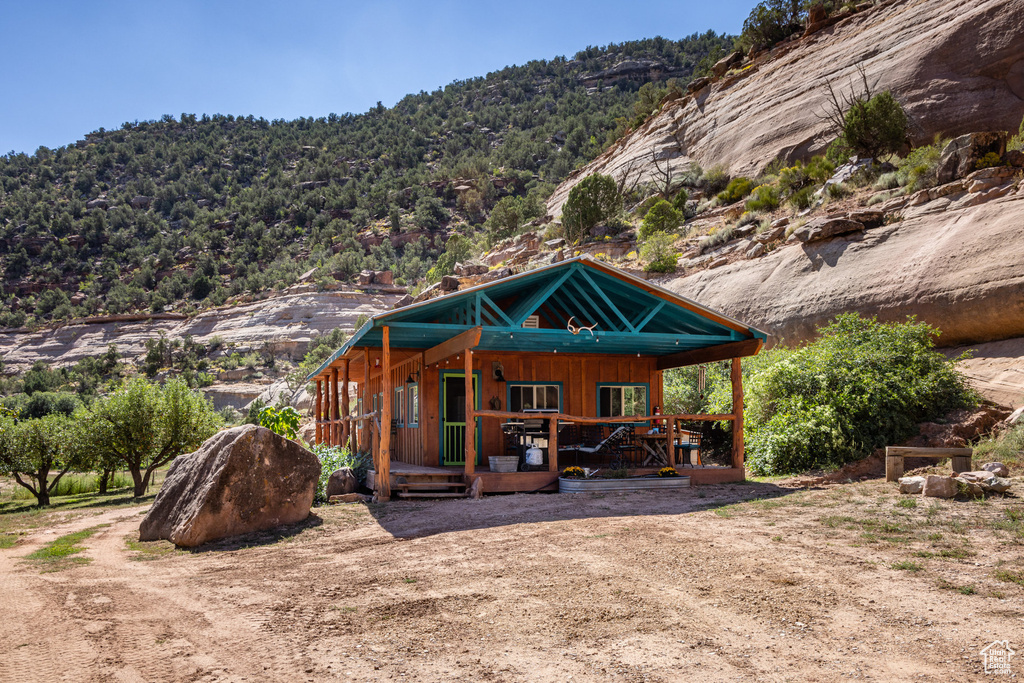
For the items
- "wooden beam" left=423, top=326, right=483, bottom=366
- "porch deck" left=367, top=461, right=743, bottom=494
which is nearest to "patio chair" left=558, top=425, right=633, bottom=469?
"porch deck" left=367, top=461, right=743, bottom=494

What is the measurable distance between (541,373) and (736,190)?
21255 mm

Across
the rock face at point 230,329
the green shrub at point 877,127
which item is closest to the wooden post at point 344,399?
the green shrub at point 877,127

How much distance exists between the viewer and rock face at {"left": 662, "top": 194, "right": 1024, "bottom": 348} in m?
14.4

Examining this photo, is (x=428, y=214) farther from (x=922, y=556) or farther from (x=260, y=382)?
(x=922, y=556)

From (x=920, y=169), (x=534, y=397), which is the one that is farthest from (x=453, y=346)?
(x=920, y=169)

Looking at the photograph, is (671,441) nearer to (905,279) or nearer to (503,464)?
(503,464)

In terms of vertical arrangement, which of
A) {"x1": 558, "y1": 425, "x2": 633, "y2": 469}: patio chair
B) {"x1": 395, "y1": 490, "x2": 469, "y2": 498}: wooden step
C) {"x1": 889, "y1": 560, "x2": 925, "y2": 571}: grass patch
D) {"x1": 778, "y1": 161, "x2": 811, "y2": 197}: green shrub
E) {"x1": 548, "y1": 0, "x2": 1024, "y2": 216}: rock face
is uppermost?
{"x1": 548, "y1": 0, "x2": 1024, "y2": 216}: rock face

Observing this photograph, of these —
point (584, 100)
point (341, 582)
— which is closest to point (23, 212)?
point (584, 100)

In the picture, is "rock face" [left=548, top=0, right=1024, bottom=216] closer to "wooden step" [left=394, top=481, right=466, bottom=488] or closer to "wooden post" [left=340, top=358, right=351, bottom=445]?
"wooden post" [left=340, top=358, right=351, bottom=445]

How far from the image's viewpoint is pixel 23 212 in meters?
72.8

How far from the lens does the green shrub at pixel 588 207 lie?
33188 millimetres

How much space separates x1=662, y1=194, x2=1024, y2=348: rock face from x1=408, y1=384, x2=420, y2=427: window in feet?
35.3

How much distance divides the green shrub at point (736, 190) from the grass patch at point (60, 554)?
1148 inches

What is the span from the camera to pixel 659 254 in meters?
25.9
